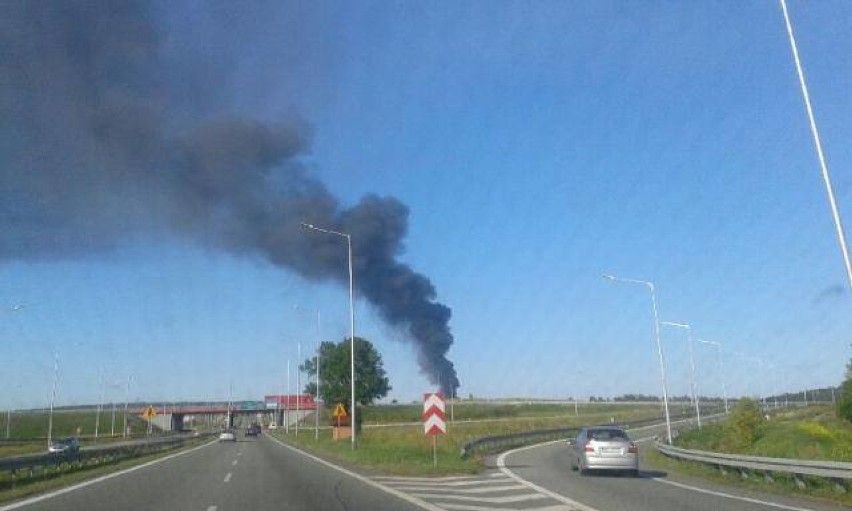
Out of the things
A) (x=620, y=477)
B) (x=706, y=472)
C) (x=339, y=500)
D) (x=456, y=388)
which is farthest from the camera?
(x=456, y=388)

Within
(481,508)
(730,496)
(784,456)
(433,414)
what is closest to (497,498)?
(481,508)

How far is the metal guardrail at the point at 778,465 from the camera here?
54.6 feet

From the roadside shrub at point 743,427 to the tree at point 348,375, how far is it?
46.6 metres

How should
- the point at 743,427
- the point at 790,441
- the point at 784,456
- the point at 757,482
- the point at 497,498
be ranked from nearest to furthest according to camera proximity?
the point at 497,498
the point at 757,482
the point at 784,456
the point at 790,441
the point at 743,427

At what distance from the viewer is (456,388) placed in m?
67.0

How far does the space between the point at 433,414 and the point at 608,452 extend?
574 cm

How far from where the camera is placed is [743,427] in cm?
4419

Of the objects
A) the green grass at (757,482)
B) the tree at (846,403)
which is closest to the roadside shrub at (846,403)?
the tree at (846,403)

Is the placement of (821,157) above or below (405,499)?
above

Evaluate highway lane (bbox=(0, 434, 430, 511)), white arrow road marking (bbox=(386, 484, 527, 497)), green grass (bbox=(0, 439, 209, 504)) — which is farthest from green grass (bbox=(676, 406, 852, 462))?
green grass (bbox=(0, 439, 209, 504))

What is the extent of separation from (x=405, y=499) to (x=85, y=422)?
441 feet

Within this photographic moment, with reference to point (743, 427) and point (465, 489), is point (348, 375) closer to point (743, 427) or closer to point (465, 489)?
point (743, 427)

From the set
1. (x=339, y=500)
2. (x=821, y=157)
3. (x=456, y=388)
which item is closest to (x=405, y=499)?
(x=339, y=500)

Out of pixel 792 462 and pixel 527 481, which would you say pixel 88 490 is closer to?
pixel 527 481
